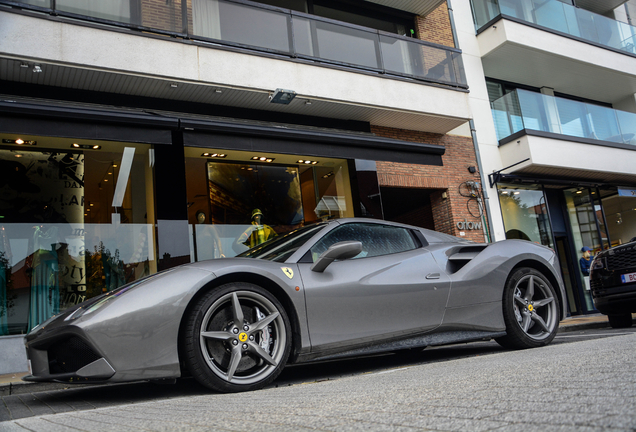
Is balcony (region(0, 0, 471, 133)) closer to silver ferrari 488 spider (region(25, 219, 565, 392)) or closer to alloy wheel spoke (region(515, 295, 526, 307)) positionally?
silver ferrari 488 spider (region(25, 219, 565, 392))

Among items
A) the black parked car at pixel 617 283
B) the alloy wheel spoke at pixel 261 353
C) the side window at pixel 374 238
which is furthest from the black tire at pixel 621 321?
the alloy wheel spoke at pixel 261 353

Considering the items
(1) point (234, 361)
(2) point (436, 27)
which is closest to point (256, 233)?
(1) point (234, 361)

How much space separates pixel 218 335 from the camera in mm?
3104

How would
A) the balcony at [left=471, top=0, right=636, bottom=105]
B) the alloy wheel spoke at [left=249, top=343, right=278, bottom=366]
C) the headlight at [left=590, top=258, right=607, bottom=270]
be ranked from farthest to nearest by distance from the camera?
the balcony at [left=471, top=0, right=636, bottom=105], the headlight at [left=590, top=258, right=607, bottom=270], the alloy wheel spoke at [left=249, top=343, right=278, bottom=366]

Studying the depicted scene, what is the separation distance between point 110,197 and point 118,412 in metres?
6.64

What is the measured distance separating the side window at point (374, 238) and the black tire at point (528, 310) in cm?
104

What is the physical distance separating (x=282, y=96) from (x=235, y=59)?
1.06 m

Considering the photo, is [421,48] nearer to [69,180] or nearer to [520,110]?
[520,110]

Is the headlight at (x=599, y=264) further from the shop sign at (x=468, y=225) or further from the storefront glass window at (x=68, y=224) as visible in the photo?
the storefront glass window at (x=68, y=224)

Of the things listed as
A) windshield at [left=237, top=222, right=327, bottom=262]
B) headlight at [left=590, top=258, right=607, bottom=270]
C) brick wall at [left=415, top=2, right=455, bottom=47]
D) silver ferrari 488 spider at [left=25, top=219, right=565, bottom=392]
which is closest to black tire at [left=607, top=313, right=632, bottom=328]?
headlight at [left=590, top=258, right=607, bottom=270]

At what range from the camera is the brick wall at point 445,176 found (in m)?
11.6

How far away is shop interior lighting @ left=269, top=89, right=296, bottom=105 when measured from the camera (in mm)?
8823

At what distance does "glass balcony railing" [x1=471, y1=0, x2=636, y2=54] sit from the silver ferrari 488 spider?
10.9 m

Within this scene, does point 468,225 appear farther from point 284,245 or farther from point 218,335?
point 218,335
